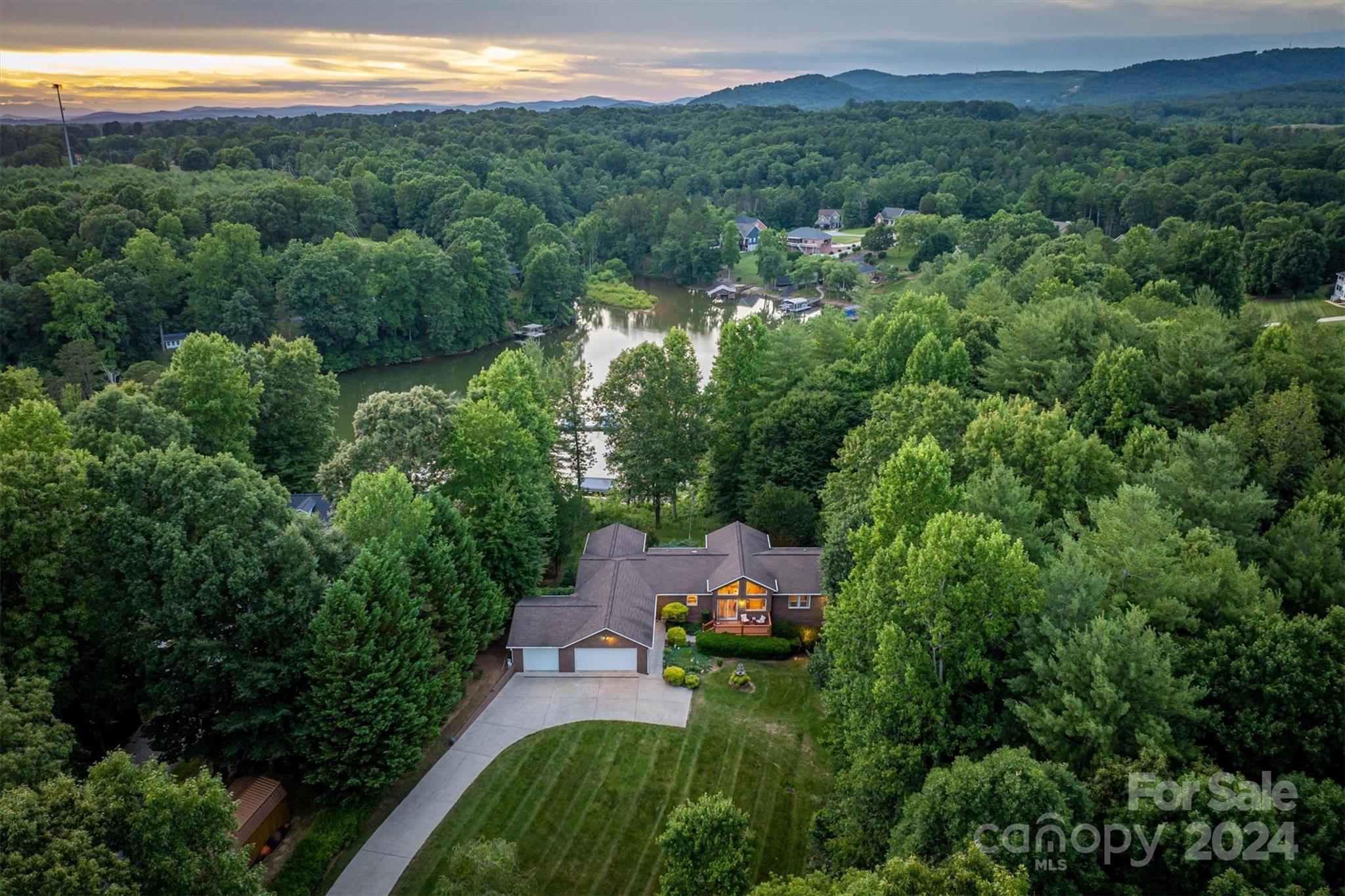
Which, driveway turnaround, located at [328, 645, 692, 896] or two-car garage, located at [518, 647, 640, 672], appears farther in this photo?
two-car garage, located at [518, 647, 640, 672]

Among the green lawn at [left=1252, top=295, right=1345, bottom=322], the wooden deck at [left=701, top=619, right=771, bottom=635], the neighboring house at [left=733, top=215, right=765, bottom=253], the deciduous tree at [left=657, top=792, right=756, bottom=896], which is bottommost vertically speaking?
the wooden deck at [left=701, top=619, right=771, bottom=635]

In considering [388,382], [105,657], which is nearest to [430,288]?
[388,382]

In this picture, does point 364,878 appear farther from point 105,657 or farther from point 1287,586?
point 1287,586

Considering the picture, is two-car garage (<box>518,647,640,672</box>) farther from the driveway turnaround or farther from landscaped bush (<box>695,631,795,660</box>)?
landscaped bush (<box>695,631,795,660</box>)

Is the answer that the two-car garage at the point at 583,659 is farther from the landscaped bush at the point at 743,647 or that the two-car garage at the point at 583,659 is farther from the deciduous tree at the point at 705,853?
the deciduous tree at the point at 705,853

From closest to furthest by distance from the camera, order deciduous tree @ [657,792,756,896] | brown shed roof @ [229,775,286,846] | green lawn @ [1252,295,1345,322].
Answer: deciduous tree @ [657,792,756,896], brown shed roof @ [229,775,286,846], green lawn @ [1252,295,1345,322]

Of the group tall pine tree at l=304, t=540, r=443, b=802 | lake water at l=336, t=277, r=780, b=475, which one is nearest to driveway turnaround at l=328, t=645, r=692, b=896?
tall pine tree at l=304, t=540, r=443, b=802

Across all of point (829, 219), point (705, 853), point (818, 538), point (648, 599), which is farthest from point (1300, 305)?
point (829, 219)

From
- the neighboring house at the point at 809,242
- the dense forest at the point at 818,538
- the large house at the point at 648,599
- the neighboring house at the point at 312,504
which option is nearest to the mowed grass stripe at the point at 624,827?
the large house at the point at 648,599
